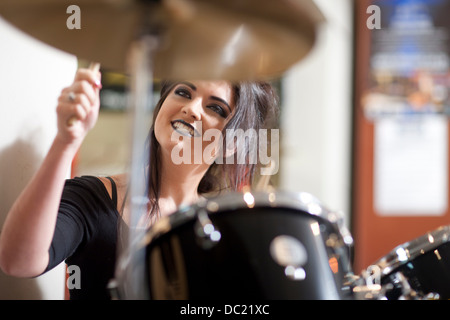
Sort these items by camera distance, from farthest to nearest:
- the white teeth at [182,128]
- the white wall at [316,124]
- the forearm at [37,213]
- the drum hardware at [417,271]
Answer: the white wall at [316,124]
the white teeth at [182,128]
the drum hardware at [417,271]
the forearm at [37,213]

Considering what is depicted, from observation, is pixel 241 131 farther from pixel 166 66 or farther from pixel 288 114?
pixel 288 114

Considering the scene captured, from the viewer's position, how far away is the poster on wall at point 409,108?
2.97m

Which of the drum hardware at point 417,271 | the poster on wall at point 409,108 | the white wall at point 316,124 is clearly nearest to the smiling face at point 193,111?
the drum hardware at point 417,271

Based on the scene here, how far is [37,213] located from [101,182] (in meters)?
→ 0.20

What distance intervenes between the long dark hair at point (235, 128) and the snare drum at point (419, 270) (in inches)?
13.7

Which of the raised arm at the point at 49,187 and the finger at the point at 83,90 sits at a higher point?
the finger at the point at 83,90

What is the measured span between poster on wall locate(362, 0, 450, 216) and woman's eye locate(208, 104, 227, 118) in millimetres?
2138

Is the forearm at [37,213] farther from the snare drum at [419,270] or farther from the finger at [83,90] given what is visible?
the snare drum at [419,270]

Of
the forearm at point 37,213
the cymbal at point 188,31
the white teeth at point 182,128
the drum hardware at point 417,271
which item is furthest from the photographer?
the white teeth at point 182,128

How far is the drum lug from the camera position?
27.0 inches

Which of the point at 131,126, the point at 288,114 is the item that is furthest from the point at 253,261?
the point at 288,114

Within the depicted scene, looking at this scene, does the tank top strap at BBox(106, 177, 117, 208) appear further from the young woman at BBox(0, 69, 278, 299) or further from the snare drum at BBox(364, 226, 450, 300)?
the snare drum at BBox(364, 226, 450, 300)

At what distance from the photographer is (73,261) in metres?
0.90

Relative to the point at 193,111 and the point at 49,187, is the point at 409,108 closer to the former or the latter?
the point at 193,111
